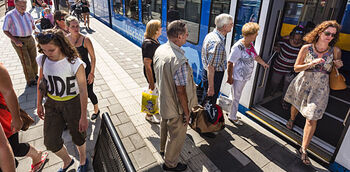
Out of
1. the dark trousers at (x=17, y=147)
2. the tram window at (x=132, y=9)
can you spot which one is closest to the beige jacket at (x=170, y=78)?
the dark trousers at (x=17, y=147)

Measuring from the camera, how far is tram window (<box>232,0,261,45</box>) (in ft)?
10.8

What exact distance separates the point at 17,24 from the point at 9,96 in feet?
11.1

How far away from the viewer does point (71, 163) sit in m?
2.62

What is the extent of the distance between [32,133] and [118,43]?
6433mm

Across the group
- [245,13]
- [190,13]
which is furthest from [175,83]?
[190,13]


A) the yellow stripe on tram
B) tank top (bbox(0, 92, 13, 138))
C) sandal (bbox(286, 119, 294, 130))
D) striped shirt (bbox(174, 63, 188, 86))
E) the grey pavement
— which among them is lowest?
the grey pavement

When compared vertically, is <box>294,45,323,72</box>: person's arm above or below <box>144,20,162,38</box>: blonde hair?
below

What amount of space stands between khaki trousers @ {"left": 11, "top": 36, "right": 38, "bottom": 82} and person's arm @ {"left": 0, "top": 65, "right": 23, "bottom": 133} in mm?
3490

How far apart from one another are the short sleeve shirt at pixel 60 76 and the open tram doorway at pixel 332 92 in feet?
9.39

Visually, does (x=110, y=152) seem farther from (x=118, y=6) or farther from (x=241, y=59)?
(x=118, y=6)

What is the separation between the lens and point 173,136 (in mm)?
2400

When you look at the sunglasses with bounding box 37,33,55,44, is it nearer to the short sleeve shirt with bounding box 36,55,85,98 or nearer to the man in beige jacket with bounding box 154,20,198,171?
the short sleeve shirt with bounding box 36,55,85,98

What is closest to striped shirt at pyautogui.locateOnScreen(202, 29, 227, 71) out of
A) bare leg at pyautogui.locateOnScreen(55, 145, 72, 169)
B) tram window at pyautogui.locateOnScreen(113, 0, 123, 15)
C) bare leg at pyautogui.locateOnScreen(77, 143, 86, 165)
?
bare leg at pyautogui.locateOnScreen(77, 143, 86, 165)

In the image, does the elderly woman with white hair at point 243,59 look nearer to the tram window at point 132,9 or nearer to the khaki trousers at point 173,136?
the khaki trousers at point 173,136
